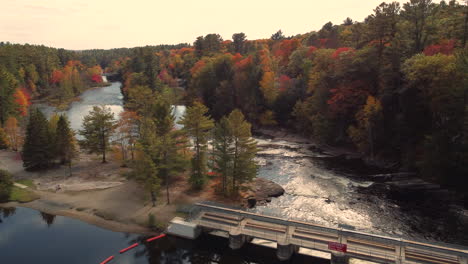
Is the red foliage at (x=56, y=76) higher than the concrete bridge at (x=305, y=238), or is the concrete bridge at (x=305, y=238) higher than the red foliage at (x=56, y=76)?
the red foliage at (x=56, y=76)

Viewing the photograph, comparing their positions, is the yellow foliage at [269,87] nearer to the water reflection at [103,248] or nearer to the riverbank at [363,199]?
the riverbank at [363,199]

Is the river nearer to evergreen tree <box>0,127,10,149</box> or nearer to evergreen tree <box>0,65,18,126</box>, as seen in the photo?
evergreen tree <box>0,127,10,149</box>

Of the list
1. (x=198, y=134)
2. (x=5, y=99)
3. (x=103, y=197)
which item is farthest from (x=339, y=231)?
(x=5, y=99)

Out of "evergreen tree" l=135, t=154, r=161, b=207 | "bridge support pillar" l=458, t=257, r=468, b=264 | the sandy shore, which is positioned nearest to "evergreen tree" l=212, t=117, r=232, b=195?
the sandy shore

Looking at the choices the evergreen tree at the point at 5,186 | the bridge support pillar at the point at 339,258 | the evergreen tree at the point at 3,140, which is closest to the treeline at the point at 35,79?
the evergreen tree at the point at 3,140

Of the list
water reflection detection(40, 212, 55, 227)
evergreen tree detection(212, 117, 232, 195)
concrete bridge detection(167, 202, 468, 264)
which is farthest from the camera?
evergreen tree detection(212, 117, 232, 195)

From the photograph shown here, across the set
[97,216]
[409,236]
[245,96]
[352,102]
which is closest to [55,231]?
[97,216]
